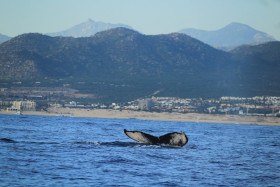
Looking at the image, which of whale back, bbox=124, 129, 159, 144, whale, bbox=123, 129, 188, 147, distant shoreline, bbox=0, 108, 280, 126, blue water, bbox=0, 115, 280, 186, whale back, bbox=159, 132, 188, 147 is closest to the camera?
blue water, bbox=0, 115, 280, 186

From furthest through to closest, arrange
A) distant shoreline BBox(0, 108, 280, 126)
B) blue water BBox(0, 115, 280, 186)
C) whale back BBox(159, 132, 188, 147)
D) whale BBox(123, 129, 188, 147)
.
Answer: distant shoreline BBox(0, 108, 280, 126), whale BBox(123, 129, 188, 147), whale back BBox(159, 132, 188, 147), blue water BBox(0, 115, 280, 186)

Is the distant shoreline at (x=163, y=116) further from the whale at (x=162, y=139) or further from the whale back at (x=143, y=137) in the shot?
the whale back at (x=143, y=137)

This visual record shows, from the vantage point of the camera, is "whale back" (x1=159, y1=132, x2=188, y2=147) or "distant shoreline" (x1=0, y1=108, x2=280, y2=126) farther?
"distant shoreline" (x1=0, y1=108, x2=280, y2=126)

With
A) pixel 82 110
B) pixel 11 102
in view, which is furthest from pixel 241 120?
pixel 11 102

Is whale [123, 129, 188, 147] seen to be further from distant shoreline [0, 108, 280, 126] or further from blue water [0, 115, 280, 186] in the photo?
distant shoreline [0, 108, 280, 126]

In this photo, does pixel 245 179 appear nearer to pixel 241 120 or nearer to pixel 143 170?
pixel 143 170

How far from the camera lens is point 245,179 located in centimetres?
3169

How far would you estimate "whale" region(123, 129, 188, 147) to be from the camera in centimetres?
4359

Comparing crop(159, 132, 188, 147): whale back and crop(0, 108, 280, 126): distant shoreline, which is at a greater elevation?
crop(159, 132, 188, 147): whale back

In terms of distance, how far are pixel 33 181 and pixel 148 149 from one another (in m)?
19.1

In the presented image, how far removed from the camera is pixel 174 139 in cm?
4597

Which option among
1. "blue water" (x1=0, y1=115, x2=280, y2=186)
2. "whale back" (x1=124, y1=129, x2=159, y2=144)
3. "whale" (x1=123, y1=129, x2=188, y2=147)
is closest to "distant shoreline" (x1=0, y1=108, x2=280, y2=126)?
"whale" (x1=123, y1=129, x2=188, y2=147)

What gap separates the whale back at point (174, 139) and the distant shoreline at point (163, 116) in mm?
137332

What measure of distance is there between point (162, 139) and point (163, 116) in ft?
492
